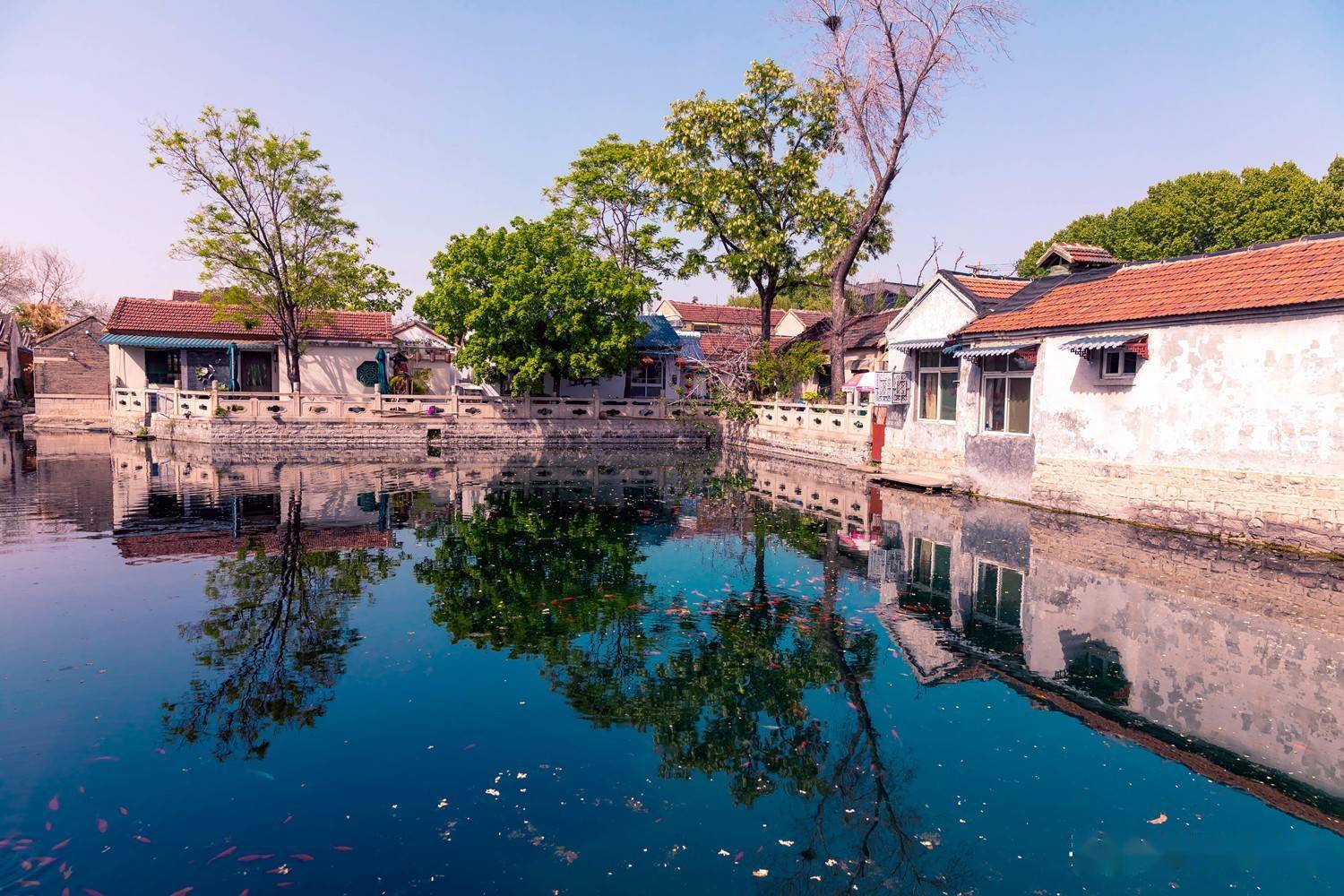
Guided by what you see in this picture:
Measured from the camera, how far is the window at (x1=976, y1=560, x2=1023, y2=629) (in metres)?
9.72

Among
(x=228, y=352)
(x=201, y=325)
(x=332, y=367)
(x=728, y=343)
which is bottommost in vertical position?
(x=332, y=367)

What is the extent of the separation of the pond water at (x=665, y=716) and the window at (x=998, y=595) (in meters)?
0.07

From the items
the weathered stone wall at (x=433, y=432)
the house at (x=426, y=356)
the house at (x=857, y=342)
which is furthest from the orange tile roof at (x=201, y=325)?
the house at (x=857, y=342)

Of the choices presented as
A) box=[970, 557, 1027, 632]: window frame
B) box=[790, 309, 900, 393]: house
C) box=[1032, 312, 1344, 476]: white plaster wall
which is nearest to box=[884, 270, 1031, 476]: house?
box=[1032, 312, 1344, 476]: white plaster wall

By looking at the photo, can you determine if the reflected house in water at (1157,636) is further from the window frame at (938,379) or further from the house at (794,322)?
the house at (794,322)

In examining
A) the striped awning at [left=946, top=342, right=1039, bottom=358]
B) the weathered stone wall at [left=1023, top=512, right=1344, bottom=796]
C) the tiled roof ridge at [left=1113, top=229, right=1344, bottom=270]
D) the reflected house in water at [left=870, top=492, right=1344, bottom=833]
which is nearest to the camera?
the reflected house in water at [left=870, top=492, right=1344, bottom=833]

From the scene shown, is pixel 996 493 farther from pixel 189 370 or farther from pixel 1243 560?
pixel 189 370

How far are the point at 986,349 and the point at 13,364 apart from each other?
54835mm

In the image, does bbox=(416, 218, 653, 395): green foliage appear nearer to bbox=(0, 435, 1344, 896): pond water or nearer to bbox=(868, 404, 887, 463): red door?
bbox=(868, 404, 887, 463): red door

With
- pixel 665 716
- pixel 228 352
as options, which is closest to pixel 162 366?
pixel 228 352

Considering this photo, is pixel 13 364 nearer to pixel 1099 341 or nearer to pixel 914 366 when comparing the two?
pixel 914 366

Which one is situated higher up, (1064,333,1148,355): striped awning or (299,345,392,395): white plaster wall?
(299,345,392,395): white plaster wall

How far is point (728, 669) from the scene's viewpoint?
7.95m

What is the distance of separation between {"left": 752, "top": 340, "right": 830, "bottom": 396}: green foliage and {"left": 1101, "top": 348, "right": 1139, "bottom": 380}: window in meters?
15.5
